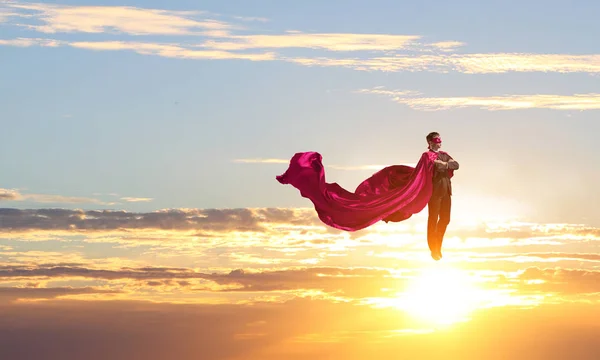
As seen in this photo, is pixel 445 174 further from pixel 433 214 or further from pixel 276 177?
pixel 276 177

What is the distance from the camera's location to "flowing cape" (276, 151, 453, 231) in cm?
7000

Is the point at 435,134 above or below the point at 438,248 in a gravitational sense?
above

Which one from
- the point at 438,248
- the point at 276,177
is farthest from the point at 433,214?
the point at 276,177

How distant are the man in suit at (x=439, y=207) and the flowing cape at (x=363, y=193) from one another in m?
0.33

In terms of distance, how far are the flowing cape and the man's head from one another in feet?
3.17

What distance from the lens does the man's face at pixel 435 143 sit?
68938 millimetres

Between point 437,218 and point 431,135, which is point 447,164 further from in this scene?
point 437,218

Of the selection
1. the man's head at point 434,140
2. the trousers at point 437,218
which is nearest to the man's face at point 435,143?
the man's head at point 434,140

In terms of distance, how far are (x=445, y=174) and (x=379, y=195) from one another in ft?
9.86

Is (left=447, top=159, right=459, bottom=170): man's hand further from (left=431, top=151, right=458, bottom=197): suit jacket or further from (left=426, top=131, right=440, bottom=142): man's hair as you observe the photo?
(left=426, top=131, right=440, bottom=142): man's hair

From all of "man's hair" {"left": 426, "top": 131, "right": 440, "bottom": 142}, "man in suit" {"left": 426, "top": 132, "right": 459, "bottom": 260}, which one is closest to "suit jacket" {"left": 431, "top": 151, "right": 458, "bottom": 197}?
"man in suit" {"left": 426, "top": 132, "right": 459, "bottom": 260}

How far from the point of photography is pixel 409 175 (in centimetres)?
7056

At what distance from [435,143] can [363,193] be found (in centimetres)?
401

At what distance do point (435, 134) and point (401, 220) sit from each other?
165 inches
